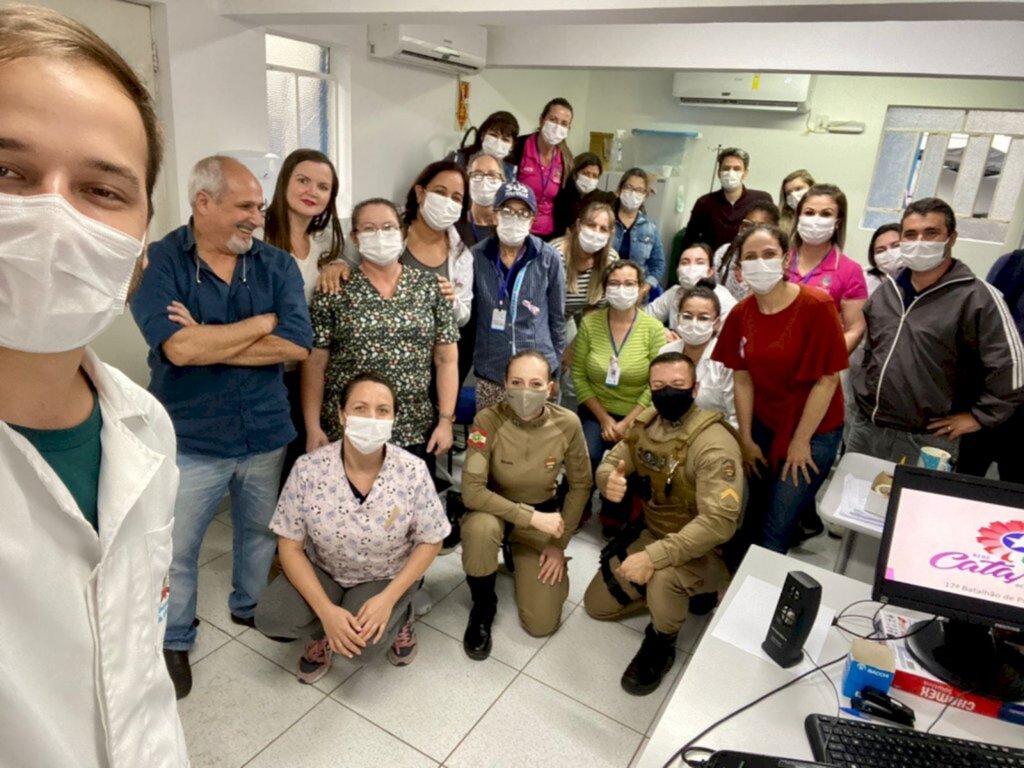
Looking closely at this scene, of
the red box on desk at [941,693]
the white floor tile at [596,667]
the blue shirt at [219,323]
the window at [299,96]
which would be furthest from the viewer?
the window at [299,96]

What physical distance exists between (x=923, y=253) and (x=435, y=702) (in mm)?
2565

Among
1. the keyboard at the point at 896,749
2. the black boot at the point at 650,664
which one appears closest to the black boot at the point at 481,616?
the black boot at the point at 650,664

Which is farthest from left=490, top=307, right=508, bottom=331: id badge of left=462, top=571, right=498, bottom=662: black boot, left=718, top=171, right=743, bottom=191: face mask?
left=718, top=171, right=743, bottom=191: face mask

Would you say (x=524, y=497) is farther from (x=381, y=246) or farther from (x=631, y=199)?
(x=631, y=199)

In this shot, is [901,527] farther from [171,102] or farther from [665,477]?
[171,102]

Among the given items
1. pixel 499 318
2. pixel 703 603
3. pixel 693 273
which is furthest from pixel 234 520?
pixel 693 273

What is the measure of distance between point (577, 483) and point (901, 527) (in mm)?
1438

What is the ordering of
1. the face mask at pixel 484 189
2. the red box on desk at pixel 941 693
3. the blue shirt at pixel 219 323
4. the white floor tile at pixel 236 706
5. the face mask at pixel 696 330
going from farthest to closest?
1. the face mask at pixel 484 189
2. the face mask at pixel 696 330
3. the white floor tile at pixel 236 706
4. the blue shirt at pixel 219 323
5. the red box on desk at pixel 941 693

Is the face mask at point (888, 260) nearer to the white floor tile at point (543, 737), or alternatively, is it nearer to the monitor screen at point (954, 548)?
the monitor screen at point (954, 548)

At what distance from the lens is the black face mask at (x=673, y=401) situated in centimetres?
244

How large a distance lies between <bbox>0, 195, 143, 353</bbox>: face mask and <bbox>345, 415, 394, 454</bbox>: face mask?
4.45 ft

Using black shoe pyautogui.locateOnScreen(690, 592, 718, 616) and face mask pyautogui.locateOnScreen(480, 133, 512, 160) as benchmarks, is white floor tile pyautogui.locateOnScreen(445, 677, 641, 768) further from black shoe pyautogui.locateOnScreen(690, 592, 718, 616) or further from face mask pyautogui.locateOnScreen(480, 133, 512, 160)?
face mask pyautogui.locateOnScreen(480, 133, 512, 160)

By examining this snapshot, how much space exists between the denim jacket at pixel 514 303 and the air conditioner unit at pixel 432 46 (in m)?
2.22

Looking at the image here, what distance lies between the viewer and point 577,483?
Result: 9.11 feet
